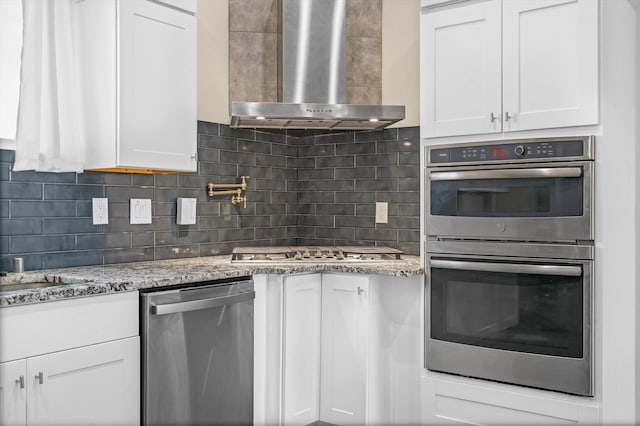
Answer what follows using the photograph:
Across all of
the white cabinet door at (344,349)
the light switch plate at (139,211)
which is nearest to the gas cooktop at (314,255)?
the white cabinet door at (344,349)

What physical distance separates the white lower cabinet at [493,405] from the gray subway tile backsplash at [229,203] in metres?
0.91

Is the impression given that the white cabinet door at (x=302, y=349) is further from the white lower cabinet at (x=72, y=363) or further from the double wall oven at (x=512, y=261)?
the white lower cabinet at (x=72, y=363)

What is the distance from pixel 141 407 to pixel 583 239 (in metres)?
1.91

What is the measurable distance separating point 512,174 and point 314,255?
111 centimetres

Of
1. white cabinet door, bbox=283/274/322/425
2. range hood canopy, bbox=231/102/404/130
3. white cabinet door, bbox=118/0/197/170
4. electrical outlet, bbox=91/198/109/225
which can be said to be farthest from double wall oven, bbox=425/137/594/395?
electrical outlet, bbox=91/198/109/225

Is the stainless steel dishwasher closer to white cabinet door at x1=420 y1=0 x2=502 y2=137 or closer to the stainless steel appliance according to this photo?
the stainless steel appliance

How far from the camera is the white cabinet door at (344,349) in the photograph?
295 centimetres

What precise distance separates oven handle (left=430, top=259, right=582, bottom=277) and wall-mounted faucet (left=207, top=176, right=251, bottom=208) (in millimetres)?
1285

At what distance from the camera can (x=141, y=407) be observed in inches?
93.7

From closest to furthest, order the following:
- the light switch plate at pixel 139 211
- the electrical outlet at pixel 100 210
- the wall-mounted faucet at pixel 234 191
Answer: the electrical outlet at pixel 100 210, the light switch plate at pixel 139 211, the wall-mounted faucet at pixel 234 191

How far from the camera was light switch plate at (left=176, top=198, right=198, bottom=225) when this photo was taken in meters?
3.27

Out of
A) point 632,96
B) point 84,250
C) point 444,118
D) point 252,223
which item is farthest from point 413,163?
point 84,250

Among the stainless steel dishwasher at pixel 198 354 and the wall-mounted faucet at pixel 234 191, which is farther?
the wall-mounted faucet at pixel 234 191

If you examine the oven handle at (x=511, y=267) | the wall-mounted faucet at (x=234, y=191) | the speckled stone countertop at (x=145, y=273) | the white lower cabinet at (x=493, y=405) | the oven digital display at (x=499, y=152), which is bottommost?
the white lower cabinet at (x=493, y=405)
